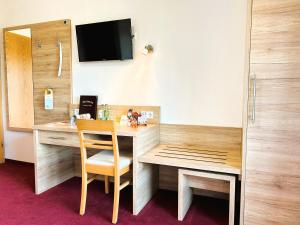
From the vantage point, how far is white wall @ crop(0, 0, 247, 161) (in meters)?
2.37

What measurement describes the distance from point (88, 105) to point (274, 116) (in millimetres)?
2073

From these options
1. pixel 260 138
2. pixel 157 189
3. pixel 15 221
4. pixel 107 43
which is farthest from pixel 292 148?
pixel 15 221

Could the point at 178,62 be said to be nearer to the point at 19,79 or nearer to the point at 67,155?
the point at 67,155

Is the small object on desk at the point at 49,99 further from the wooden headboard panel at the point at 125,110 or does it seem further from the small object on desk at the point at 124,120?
the small object on desk at the point at 124,120

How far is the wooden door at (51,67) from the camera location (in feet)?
10.1

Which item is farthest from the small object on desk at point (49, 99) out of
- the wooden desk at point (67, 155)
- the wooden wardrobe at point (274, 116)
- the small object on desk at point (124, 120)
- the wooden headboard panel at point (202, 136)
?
the wooden wardrobe at point (274, 116)

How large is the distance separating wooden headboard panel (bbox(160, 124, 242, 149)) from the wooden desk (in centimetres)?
13

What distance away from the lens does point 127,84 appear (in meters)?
2.83

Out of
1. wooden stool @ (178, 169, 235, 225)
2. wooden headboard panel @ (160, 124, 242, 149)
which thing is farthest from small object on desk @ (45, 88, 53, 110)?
wooden stool @ (178, 169, 235, 225)

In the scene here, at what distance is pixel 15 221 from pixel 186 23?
2438 millimetres

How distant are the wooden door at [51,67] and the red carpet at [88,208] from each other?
0.93 metres

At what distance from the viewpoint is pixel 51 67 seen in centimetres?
319

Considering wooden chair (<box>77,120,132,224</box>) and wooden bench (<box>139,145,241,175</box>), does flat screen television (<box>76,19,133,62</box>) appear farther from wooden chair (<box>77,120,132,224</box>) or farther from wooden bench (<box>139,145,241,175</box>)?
wooden bench (<box>139,145,241,175</box>)

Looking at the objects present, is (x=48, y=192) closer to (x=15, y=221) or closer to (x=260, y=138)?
(x=15, y=221)
